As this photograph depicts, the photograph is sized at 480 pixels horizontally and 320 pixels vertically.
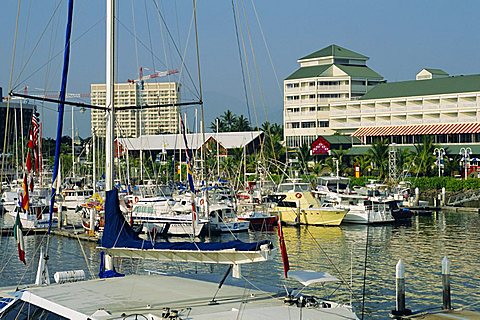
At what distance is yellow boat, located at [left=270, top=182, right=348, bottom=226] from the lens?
66812 mm

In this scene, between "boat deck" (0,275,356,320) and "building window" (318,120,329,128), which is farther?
"building window" (318,120,329,128)

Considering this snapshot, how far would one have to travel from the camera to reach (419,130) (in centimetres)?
12675

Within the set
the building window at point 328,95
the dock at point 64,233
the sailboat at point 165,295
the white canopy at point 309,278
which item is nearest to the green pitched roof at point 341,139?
the building window at point 328,95

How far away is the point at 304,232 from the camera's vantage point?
62469 mm

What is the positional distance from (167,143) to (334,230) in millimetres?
81322

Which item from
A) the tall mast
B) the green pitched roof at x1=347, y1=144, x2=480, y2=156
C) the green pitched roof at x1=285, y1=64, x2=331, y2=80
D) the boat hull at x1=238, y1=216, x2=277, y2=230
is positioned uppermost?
the green pitched roof at x1=285, y1=64, x2=331, y2=80

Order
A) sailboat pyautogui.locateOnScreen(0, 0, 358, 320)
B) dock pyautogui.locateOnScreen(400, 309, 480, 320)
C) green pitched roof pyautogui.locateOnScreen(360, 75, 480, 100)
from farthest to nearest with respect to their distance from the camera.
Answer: green pitched roof pyautogui.locateOnScreen(360, 75, 480, 100) < dock pyautogui.locateOnScreen(400, 309, 480, 320) < sailboat pyautogui.locateOnScreen(0, 0, 358, 320)

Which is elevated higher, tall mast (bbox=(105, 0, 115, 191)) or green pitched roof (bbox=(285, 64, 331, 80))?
green pitched roof (bbox=(285, 64, 331, 80))

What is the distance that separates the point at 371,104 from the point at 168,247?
12384 cm

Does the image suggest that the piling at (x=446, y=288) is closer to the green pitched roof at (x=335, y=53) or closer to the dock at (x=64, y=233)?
the dock at (x=64, y=233)

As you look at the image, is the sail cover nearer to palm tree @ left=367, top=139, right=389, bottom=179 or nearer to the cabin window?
the cabin window

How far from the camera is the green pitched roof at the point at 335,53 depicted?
159637mm

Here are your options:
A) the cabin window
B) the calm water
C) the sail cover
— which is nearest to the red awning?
the calm water

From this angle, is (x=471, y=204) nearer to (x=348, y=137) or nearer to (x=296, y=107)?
(x=348, y=137)
